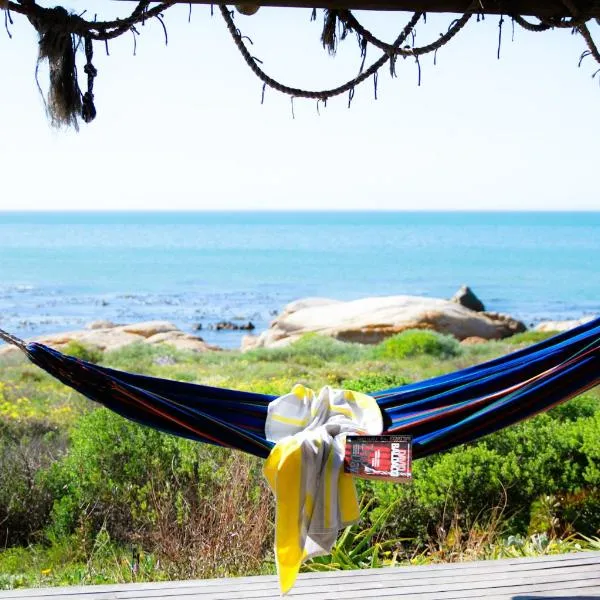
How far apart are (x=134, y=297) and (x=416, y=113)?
20.0 metres

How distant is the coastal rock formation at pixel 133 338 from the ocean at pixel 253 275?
353 cm

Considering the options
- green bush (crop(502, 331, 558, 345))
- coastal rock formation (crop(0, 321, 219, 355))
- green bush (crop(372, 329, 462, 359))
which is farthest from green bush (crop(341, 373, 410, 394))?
coastal rock formation (crop(0, 321, 219, 355))

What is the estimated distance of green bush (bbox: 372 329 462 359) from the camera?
970 cm

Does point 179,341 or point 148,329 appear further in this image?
point 148,329

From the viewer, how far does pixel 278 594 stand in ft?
7.77

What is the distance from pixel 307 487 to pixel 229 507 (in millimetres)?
1051

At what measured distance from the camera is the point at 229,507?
123 inches

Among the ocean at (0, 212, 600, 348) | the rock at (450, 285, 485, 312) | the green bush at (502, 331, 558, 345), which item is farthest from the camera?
the ocean at (0, 212, 600, 348)

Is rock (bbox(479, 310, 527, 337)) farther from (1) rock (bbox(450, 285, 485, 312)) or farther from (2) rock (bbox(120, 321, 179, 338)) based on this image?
(2) rock (bbox(120, 321, 179, 338))

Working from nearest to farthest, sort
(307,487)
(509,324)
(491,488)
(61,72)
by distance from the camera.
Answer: (307,487), (61,72), (491,488), (509,324)

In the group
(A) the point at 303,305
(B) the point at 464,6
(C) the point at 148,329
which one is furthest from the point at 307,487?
(A) the point at 303,305

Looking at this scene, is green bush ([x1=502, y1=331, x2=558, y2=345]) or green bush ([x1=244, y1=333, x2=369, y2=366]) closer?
green bush ([x1=244, y1=333, x2=369, y2=366])

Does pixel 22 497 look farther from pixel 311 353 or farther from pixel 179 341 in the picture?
pixel 179 341

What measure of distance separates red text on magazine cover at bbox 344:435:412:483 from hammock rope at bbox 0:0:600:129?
1.02 metres
